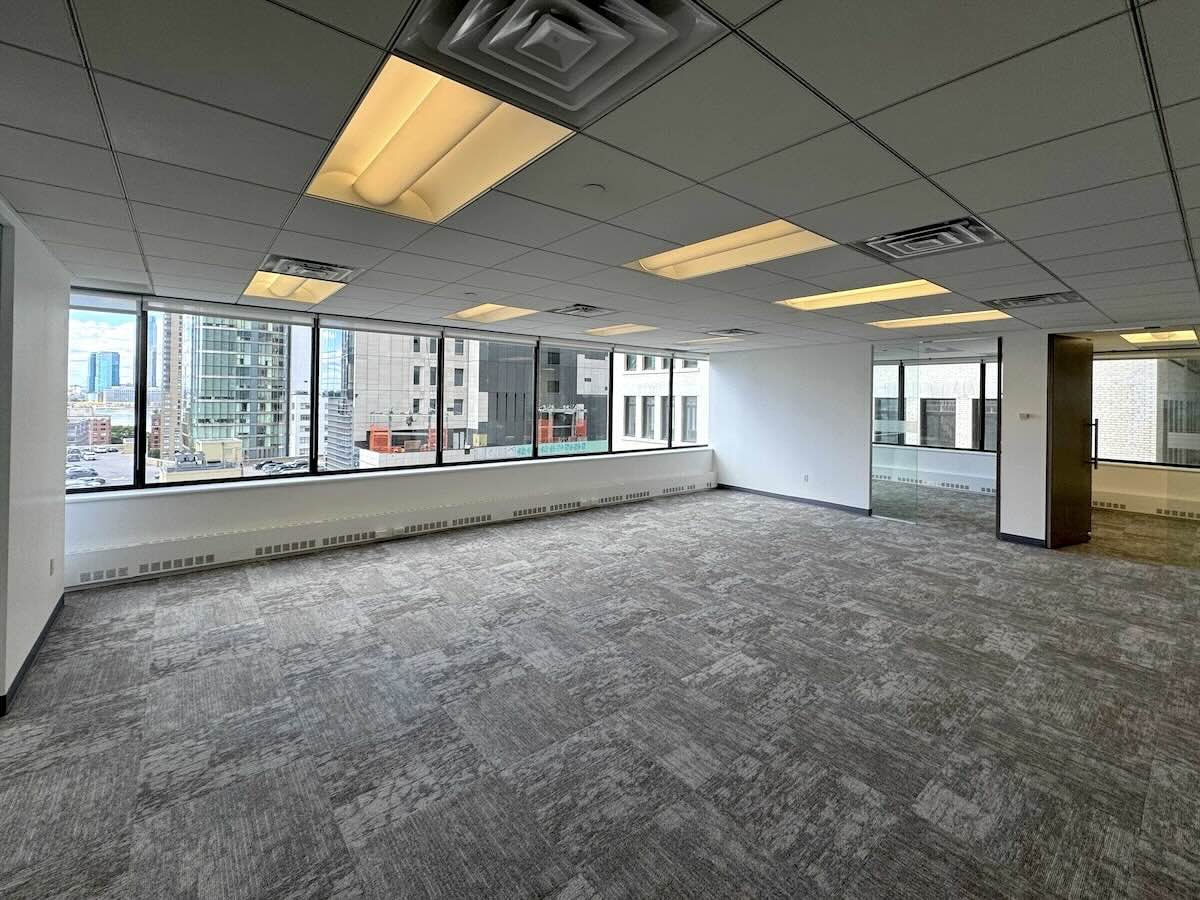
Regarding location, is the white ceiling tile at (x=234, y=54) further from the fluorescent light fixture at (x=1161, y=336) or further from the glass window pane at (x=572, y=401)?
the fluorescent light fixture at (x=1161, y=336)

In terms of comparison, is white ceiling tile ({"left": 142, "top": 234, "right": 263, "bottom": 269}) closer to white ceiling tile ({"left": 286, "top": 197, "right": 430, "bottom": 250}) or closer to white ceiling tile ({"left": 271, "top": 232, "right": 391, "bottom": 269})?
white ceiling tile ({"left": 271, "top": 232, "right": 391, "bottom": 269})

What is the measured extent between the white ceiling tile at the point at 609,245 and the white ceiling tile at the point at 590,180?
1.06 ft

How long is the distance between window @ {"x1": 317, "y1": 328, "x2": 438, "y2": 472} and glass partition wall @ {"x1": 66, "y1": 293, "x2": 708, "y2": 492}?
13 millimetres

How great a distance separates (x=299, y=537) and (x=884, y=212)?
231 inches

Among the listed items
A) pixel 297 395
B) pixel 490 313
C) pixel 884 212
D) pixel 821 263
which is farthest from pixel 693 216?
pixel 297 395

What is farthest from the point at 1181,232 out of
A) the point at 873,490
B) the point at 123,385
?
the point at 123,385

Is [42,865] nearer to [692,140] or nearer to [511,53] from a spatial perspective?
[511,53]

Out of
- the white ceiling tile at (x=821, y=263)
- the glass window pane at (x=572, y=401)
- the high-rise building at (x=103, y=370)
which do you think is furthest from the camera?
the glass window pane at (x=572, y=401)

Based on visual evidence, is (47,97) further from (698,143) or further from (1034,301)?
(1034,301)

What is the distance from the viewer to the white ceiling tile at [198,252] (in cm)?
327

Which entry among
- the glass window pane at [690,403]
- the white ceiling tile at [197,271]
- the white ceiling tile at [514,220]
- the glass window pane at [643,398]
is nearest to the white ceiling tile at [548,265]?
the white ceiling tile at [514,220]

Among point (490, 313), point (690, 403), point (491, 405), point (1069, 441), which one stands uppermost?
point (490, 313)

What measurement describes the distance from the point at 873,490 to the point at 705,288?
17.0 feet

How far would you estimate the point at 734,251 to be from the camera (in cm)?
371
